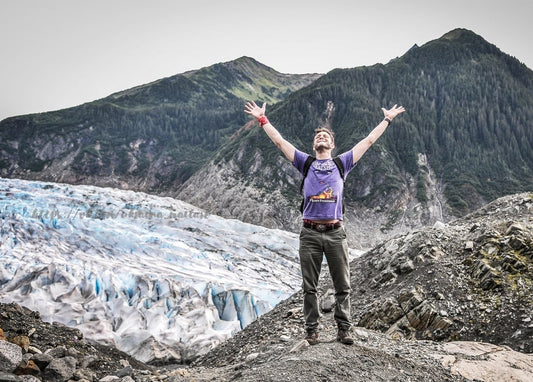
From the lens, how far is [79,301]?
2061 centimetres

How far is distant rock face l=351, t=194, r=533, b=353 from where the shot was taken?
21.1ft

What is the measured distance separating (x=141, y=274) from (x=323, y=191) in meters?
21.2

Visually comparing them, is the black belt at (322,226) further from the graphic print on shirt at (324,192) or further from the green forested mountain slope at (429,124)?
the green forested mountain slope at (429,124)

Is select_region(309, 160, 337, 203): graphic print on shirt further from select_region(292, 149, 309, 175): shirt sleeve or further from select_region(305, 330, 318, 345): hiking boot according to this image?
select_region(305, 330, 318, 345): hiking boot

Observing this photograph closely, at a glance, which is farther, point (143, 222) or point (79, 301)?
point (143, 222)

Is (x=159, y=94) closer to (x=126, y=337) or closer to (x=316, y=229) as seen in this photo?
(x=126, y=337)

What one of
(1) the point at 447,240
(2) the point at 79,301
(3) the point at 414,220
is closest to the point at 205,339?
(2) the point at 79,301

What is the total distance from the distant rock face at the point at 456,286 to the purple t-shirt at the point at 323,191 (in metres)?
3.55

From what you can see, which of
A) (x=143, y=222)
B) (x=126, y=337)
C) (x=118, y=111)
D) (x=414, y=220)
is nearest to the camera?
(x=126, y=337)

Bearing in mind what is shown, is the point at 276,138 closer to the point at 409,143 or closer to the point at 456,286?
the point at 456,286

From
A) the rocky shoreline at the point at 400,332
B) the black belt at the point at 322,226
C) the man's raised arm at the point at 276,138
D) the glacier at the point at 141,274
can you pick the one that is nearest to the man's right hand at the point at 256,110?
the man's raised arm at the point at 276,138

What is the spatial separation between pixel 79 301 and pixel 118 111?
103m

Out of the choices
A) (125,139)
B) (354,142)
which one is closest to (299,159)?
(354,142)

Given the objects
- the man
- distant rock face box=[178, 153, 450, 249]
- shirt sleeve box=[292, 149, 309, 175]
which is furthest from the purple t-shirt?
distant rock face box=[178, 153, 450, 249]
